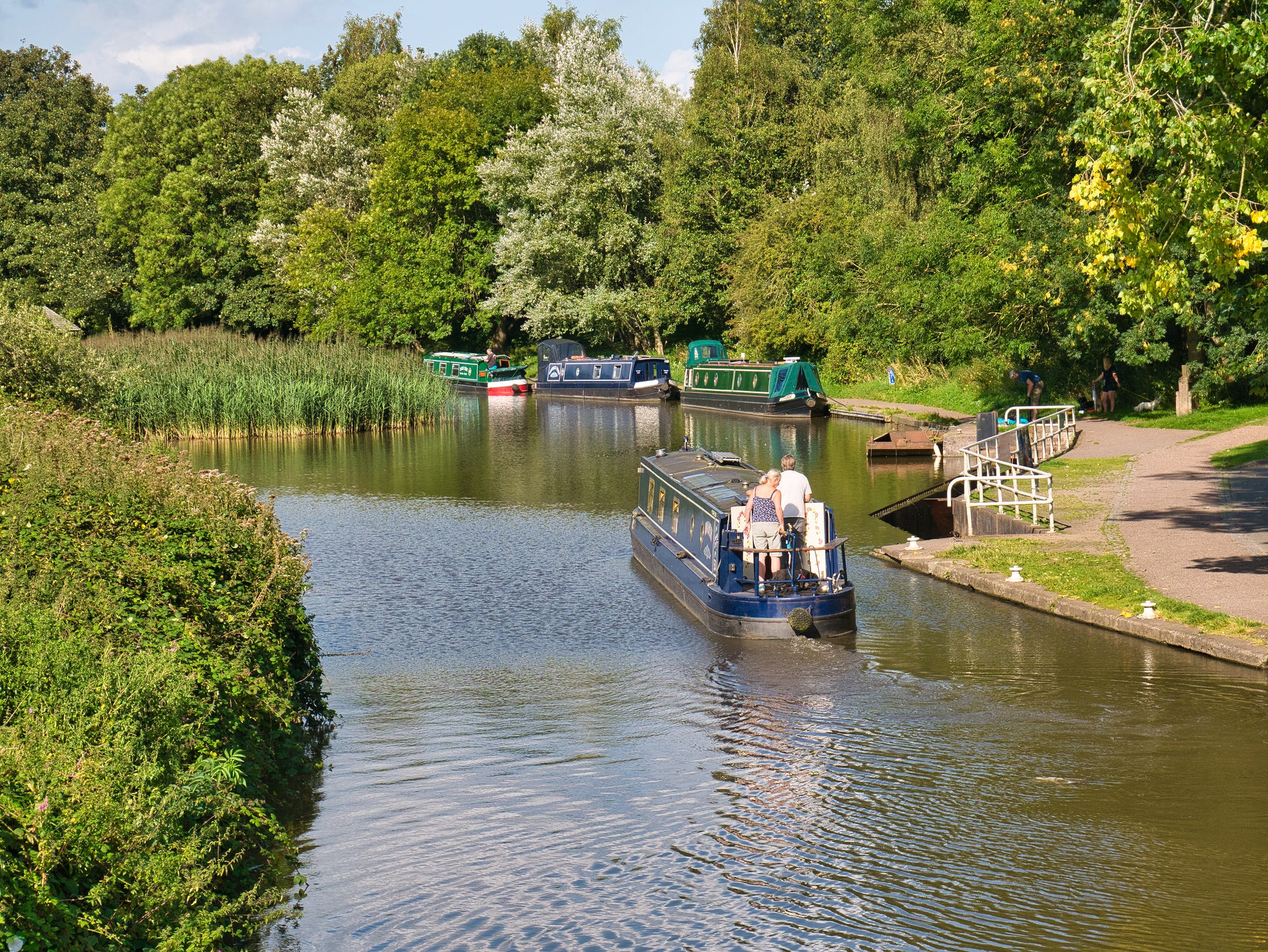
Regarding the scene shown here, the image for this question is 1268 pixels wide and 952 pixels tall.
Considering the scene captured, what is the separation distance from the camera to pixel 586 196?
5266cm

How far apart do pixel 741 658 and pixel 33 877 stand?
8.88 m

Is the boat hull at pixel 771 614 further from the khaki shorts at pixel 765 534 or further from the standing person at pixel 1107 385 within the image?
the standing person at pixel 1107 385

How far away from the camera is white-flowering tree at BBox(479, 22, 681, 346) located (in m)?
52.7

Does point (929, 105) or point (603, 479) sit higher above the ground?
point (929, 105)

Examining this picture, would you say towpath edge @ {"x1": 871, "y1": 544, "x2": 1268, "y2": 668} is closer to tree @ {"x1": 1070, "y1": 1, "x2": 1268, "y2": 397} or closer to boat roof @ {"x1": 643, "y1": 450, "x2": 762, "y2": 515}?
boat roof @ {"x1": 643, "y1": 450, "x2": 762, "y2": 515}

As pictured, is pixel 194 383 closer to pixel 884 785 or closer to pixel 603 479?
pixel 603 479

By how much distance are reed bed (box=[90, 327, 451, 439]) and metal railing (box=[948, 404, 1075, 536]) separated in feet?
64.5

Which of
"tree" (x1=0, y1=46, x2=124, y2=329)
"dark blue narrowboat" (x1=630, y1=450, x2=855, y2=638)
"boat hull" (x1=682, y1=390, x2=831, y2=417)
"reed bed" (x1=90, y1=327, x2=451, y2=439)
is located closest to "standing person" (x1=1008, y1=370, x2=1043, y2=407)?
"boat hull" (x1=682, y1=390, x2=831, y2=417)

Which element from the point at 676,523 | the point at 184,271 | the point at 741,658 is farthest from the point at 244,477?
the point at 184,271

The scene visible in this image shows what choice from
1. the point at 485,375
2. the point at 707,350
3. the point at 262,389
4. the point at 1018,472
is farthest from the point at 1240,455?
the point at 485,375

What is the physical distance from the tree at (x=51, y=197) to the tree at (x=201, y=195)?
1.90m

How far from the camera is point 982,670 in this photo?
1184cm

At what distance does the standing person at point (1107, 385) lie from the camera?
31.0 m

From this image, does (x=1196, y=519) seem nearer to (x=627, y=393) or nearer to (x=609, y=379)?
(x=627, y=393)
